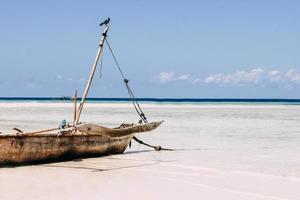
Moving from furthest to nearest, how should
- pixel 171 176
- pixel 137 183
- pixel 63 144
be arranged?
pixel 63 144, pixel 171 176, pixel 137 183

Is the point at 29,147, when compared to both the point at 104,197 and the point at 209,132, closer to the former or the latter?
the point at 104,197

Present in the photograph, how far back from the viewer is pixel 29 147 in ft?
40.7

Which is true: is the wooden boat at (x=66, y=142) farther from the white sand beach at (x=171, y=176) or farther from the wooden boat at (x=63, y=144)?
the white sand beach at (x=171, y=176)

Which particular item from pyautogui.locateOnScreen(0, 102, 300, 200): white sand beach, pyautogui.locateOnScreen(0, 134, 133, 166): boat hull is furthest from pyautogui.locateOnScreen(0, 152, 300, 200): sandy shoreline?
pyautogui.locateOnScreen(0, 134, 133, 166): boat hull

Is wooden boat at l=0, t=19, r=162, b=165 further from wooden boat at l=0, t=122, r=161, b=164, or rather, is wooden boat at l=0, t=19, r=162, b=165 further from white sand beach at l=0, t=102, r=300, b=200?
white sand beach at l=0, t=102, r=300, b=200

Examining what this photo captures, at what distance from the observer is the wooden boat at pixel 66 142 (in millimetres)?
12016

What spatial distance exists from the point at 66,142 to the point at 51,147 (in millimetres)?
522

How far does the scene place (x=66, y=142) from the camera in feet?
43.9

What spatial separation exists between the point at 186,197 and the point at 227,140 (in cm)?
1094

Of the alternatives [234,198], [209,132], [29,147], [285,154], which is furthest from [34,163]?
Answer: [209,132]

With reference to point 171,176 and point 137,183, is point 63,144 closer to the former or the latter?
point 171,176

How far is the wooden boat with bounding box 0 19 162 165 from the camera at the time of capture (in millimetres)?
12016

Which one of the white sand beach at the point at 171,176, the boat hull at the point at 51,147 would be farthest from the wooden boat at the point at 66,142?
the white sand beach at the point at 171,176

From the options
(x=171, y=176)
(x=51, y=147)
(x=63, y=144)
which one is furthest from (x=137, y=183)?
(x=63, y=144)
